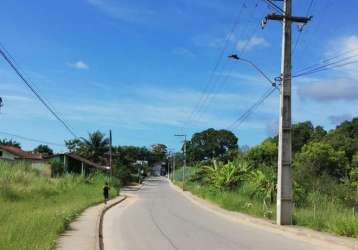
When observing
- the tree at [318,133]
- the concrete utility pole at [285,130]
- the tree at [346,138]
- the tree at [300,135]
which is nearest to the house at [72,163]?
the tree at [346,138]

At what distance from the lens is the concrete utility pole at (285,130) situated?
1036 inches

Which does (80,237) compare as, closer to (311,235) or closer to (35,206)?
(311,235)

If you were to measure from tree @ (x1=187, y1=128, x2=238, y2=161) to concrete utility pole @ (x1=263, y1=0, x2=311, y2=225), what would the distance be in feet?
471

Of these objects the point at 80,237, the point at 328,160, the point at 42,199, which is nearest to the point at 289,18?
the point at 80,237

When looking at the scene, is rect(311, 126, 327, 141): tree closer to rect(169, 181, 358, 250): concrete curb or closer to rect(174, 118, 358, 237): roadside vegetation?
rect(174, 118, 358, 237): roadside vegetation

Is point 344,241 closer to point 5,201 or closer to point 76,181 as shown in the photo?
point 5,201

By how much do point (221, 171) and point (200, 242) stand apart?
110 feet

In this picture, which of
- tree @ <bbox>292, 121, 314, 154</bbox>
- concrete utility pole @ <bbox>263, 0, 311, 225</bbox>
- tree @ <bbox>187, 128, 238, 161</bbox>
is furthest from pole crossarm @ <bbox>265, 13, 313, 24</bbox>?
tree @ <bbox>187, 128, 238, 161</bbox>

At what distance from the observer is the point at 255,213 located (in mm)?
32656

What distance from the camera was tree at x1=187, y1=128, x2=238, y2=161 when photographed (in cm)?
17188

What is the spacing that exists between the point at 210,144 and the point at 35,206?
470 ft

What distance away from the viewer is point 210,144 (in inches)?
6806

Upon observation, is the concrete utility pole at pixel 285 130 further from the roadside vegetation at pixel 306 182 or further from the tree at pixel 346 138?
the tree at pixel 346 138

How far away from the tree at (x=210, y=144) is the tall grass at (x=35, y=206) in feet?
327
